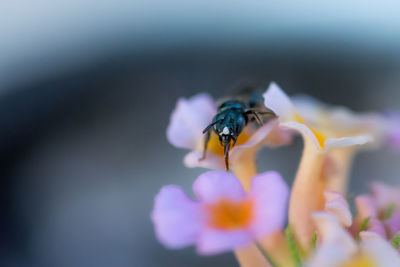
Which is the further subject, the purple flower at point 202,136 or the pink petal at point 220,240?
the purple flower at point 202,136

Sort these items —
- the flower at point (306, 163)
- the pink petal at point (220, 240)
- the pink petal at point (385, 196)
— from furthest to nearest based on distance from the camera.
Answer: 1. the pink petal at point (385, 196)
2. the flower at point (306, 163)
3. the pink petal at point (220, 240)

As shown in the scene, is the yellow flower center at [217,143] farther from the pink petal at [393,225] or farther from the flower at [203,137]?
the pink petal at [393,225]

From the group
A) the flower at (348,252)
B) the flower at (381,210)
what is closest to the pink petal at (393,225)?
the flower at (381,210)

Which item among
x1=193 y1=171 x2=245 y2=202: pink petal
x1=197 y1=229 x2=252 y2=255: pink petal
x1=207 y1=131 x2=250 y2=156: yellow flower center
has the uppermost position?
x1=207 y1=131 x2=250 y2=156: yellow flower center

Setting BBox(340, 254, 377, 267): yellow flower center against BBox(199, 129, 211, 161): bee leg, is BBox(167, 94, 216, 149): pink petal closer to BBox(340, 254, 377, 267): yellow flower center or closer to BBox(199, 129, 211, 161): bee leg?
BBox(199, 129, 211, 161): bee leg

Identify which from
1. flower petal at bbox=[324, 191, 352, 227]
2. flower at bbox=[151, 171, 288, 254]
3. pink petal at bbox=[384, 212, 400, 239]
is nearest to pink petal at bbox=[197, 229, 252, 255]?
flower at bbox=[151, 171, 288, 254]

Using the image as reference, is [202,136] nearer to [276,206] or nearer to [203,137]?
[203,137]

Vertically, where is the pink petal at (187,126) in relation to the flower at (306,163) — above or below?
above

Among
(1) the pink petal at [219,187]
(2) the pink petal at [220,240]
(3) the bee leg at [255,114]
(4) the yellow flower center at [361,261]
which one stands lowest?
(4) the yellow flower center at [361,261]
